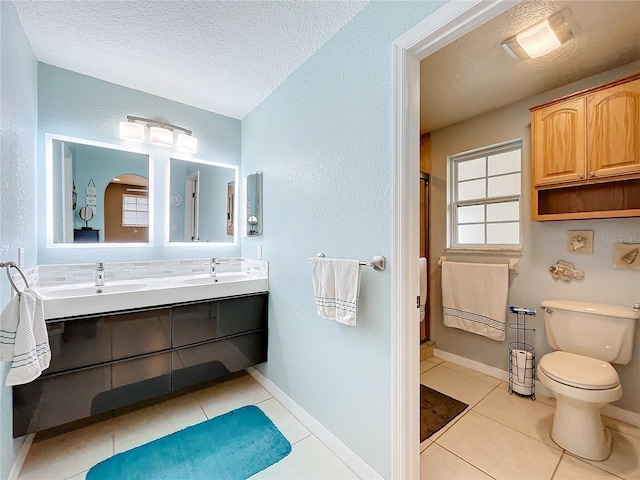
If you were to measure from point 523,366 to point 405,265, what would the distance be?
1.69 meters

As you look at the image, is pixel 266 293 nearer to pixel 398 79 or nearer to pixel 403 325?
pixel 403 325

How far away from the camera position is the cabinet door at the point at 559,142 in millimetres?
1847

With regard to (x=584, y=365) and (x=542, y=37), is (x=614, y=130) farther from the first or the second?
(x=584, y=365)

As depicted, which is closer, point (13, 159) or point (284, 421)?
point (13, 159)

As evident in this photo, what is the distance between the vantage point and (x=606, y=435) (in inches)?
66.0

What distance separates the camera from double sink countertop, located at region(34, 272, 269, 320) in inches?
60.1

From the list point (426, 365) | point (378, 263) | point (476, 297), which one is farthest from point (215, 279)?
point (476, 297)

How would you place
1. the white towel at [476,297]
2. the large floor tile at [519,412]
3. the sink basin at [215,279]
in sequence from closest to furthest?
the large floor tile at [519,412]
the sink basin at [215,279]
the white towel at [476,297]

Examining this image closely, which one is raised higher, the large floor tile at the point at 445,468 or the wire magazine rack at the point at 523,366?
the wire magazine rack at the point at 523,366

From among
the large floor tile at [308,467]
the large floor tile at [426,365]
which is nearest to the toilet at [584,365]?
the large floor tile at [426,365]

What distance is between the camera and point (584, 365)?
1679mm

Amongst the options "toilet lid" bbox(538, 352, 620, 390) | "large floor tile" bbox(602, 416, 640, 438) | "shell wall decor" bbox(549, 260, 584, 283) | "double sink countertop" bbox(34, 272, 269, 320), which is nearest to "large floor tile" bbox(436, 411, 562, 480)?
"toilet lid" bbox(538, 352, 620, 390)

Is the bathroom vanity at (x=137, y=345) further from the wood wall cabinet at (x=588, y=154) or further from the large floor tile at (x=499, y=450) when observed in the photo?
the wood wall cabinet at (x=588, y=154)

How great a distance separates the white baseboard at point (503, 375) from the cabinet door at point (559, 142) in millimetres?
1543
